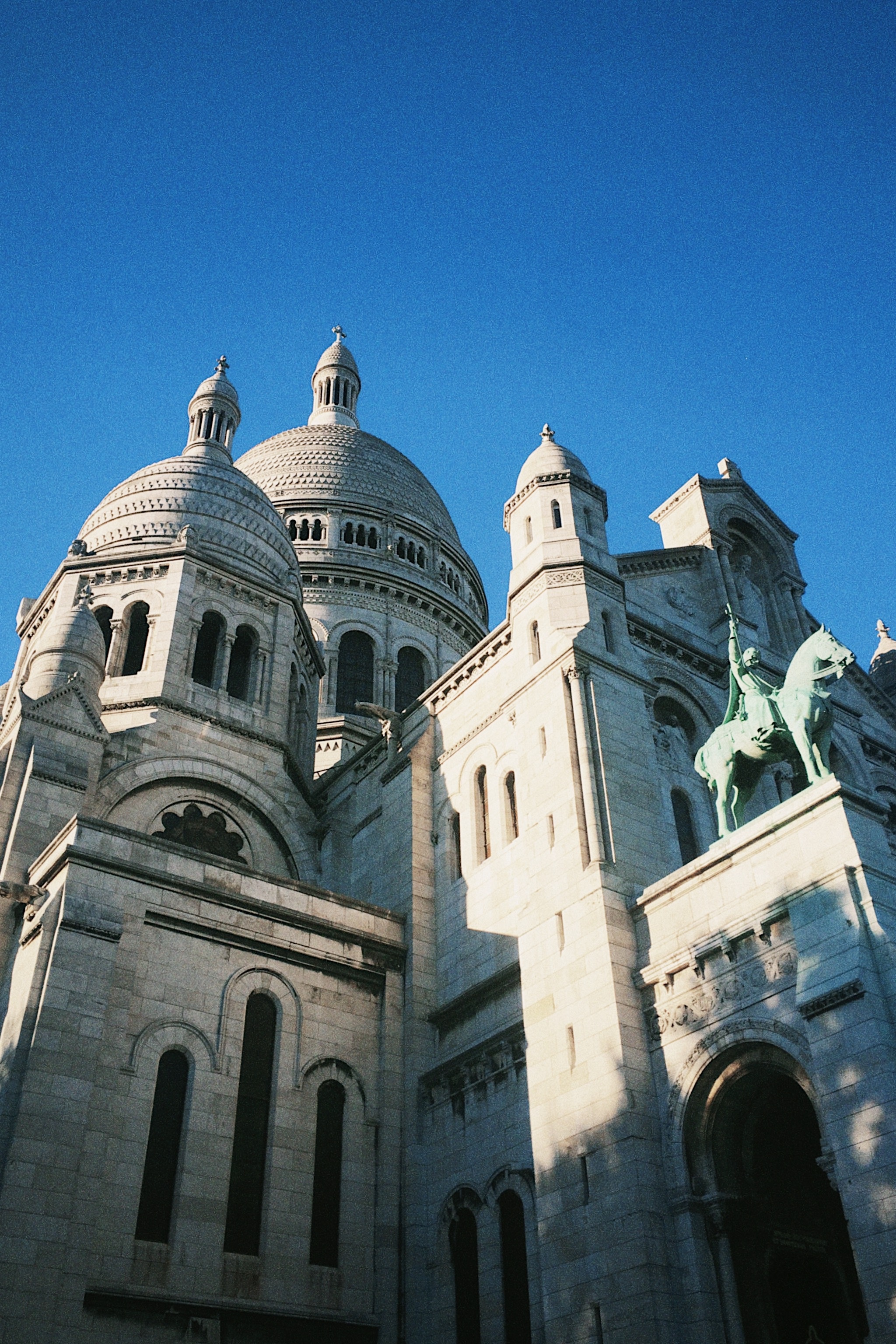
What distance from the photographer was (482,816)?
2672 cm

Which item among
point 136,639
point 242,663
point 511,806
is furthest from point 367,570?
point 511,806

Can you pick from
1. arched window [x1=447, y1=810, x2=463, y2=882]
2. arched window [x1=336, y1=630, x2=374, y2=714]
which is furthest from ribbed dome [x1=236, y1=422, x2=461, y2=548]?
arched window [x1=447, y1=810, x2=463, y2=882]

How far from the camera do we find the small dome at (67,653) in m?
28.3

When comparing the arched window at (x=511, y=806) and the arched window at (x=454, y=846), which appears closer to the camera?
the arched window at (x=511, y=806)

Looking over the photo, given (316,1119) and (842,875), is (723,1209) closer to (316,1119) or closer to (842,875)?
(842,875)

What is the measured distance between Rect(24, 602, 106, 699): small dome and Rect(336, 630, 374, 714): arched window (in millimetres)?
15072

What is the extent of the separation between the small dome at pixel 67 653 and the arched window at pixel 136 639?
1639mm

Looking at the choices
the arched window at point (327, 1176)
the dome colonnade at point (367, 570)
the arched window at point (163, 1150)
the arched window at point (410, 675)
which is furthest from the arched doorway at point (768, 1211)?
the arched window at point (410, 675)

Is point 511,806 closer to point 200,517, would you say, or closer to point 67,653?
point 67,653

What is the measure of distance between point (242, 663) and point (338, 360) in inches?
1432

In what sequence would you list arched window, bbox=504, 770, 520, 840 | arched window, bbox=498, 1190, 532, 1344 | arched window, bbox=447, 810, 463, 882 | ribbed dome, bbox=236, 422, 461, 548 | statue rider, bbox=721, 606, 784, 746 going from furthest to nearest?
ribbed dome, bbox=236, 422, 461, 548 → arched window, bbox=447, 810, 463, 882 → arched window, bbox=504, 770, 520, 840 → statue rider, bbox=721, 606, 784, 746 → arched window, bbox=498, 1190, 532, 1344

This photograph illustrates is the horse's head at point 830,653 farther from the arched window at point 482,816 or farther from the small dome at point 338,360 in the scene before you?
the small dome at point 338,360

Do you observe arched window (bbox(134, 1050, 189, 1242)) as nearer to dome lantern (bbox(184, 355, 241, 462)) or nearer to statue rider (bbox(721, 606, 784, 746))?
statue rider (bbox(721, 606, 784, 746))

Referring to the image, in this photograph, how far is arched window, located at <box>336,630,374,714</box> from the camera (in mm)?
44906
